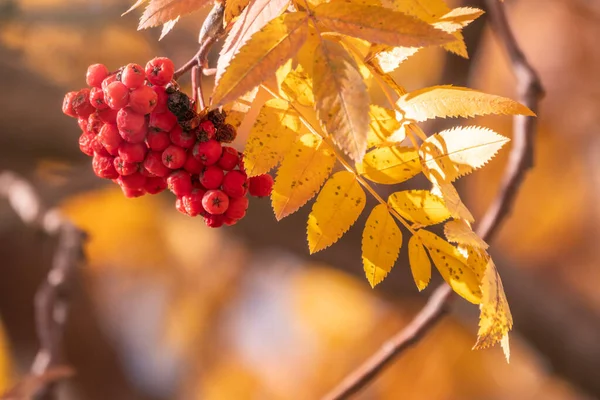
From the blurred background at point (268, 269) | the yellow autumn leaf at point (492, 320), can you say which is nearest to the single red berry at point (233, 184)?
the yellow autumn leaf at point (492, 320)

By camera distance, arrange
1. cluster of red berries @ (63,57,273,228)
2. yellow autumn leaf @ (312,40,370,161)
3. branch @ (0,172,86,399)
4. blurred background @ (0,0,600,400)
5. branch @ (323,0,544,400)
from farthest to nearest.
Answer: blurred background @ (0,0,600,400), branch @ (323,0,544,400), branch @ (0,172,86,399), cluster of red berries @ (63,57,273,228), yellow autumn leaf @ (312,40,370,161)

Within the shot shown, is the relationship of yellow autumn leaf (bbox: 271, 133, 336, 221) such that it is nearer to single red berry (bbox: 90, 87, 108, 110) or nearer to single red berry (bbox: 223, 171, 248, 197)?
single red berry (bbox: 223, 171, 248, 197)

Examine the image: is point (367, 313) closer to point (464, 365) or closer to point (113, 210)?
point (464, 365)

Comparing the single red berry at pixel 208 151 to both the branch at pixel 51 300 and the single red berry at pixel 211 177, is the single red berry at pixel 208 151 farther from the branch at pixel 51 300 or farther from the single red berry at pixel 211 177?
the branch at pixel 51 300

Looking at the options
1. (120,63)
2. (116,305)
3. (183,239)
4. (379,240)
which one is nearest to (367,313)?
(183,239)

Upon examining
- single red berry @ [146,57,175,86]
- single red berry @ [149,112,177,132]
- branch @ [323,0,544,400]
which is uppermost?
single red berry @ [146,57,175,86]

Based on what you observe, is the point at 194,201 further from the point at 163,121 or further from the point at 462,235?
the point at 462,235

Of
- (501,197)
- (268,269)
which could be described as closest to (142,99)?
(501,197)

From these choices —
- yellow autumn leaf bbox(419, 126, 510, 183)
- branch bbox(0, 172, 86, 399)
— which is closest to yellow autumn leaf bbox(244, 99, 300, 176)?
yellow autumn leaf bbox(419, 126, 510, 183)
